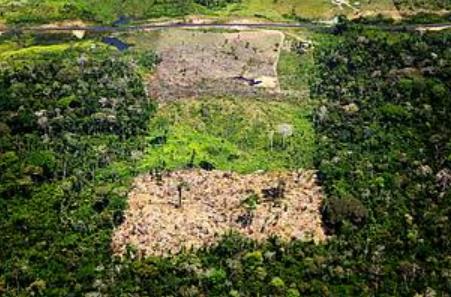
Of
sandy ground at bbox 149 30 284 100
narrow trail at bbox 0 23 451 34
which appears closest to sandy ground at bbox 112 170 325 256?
sandy ground at bbox 149 30 284 100

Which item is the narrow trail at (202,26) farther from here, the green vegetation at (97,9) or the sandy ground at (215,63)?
the green vegetation at (97,9)

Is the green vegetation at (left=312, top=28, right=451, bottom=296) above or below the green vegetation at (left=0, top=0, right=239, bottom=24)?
below

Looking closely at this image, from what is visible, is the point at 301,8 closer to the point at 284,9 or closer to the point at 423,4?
the point at 284,9

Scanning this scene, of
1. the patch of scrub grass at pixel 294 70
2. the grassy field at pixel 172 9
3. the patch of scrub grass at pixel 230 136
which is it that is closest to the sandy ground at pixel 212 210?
the patch of scrub grass at pixel 230 136

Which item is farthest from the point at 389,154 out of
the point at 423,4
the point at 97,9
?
the point at 97,9

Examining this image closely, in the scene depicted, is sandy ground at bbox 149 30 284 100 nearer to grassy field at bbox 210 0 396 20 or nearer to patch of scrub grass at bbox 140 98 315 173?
patch of scrub grass at bbox 140 98 315 173

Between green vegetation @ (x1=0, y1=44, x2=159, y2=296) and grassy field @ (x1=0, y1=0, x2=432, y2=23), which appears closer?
green vegetation @ (x1=0, y1=44, x2=159, y2=296)
